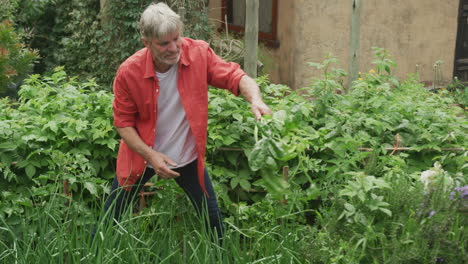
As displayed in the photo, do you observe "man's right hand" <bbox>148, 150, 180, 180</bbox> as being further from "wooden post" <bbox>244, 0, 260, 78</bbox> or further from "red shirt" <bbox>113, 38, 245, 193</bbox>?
"wooden post" <bbox>244, 0, 260, 78</bbox>

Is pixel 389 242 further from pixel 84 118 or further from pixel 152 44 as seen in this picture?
pixel 84 118

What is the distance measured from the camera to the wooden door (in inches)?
389

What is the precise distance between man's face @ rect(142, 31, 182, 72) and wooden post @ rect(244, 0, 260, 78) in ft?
8.28

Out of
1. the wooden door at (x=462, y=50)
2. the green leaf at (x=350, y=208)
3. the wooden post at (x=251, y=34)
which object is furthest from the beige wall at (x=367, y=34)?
the green leaf at (x=350, y=208)

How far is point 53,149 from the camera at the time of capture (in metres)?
3.45

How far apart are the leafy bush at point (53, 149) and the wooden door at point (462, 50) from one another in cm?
778

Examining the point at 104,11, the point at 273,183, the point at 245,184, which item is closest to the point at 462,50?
the point at 104,11

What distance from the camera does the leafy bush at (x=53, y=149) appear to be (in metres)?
A: 3.17

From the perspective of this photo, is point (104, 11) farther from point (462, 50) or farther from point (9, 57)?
point (462, 50)

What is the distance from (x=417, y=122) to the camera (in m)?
3.81

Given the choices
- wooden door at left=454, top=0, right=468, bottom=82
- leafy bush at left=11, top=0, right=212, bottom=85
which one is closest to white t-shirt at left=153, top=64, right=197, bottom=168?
leafy bush at left=11, top=0, right=212, bottom=85

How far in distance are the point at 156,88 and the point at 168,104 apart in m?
0.12

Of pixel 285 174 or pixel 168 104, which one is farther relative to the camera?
pixel 285 174

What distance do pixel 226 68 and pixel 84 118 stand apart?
1.20 m
